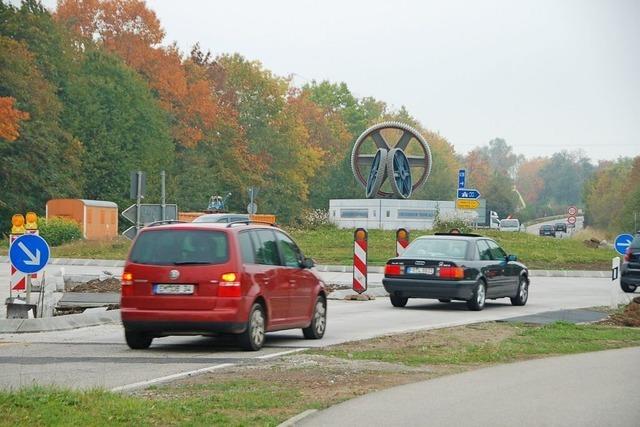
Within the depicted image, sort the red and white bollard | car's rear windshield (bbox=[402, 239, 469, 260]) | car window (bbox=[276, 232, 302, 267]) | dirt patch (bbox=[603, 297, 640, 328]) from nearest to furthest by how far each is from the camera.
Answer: car window (bbox=[276, 232, 302, 267]), dirt patch (bbox=[603, 297, 640, 328]), car's rear windshield (bbox=[402, 239, 469, 260]), the red and white bollard

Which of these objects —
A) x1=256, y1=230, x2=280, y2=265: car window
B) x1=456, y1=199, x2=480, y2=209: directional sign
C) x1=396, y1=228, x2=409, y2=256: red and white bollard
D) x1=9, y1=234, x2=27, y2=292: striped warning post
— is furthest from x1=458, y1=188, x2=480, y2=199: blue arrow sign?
x1=256, y1=230, x2=280, y2=265: car window

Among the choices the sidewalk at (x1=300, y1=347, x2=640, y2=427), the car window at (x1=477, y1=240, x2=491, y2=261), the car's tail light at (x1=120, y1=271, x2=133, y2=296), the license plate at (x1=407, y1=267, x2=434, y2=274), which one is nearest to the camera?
the sidewalk at (x1=300, y1=347, x2=640, y2=427)

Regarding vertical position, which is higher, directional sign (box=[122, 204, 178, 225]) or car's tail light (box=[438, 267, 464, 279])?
directional sign (box=[122, 204, 178, 225])

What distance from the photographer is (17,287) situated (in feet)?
66.6

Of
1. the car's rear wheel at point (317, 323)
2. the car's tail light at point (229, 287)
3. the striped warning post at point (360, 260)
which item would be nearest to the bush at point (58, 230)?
the striped warning post at point (360, 260)

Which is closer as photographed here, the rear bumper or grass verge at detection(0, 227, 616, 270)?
the rear bumper

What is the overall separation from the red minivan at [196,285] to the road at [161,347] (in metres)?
0.32

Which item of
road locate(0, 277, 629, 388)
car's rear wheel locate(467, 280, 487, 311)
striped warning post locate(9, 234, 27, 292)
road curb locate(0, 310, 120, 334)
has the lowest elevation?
road locate(0, 277, 629, 388)

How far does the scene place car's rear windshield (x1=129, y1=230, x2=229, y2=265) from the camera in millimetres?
15992

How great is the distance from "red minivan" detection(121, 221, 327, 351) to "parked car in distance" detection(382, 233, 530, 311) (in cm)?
855

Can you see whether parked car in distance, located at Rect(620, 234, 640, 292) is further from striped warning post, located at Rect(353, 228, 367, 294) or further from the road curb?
the road curb

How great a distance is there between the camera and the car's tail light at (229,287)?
1584 cm

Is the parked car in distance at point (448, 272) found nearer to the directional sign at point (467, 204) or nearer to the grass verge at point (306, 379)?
the grass verge at point (306, 379)

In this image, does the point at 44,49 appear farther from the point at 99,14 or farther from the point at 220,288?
the point at 220,288
